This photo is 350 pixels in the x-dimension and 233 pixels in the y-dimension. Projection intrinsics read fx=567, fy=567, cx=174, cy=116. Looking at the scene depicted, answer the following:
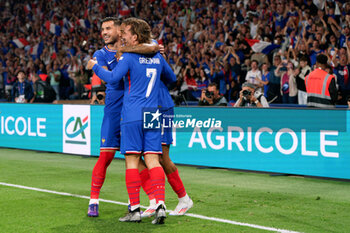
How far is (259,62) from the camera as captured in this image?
15938mm

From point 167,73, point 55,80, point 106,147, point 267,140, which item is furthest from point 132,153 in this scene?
point 55,80

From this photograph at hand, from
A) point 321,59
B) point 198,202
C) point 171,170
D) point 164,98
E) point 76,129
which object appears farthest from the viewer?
point 76,129

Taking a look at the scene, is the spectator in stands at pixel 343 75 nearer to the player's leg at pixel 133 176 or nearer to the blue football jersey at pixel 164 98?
the blue football jersey at pixel 164 98

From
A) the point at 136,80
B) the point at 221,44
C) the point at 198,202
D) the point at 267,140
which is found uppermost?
the point at 221,44

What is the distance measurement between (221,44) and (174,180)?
11.5 m

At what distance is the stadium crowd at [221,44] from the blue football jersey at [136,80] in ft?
23.2

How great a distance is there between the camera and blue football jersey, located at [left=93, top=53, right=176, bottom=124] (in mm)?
5766

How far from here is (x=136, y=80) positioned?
5.82 meters

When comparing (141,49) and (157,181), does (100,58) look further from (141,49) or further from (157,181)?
(157,181)

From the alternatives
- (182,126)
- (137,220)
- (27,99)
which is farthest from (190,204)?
(27,99)

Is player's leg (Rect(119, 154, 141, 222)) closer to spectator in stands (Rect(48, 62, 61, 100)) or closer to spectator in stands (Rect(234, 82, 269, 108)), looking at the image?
spectator in stands (Rect(234, 82, 269, 108))

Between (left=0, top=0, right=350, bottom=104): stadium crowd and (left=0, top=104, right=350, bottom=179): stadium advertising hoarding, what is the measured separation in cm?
242

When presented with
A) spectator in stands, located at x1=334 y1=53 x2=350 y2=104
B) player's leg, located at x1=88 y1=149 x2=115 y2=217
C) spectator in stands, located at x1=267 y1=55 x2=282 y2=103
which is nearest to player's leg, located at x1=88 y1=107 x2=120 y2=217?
player's leg, located at x1=88 y1=149 x2=115 y2=217

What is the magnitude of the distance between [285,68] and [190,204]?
357 inches
